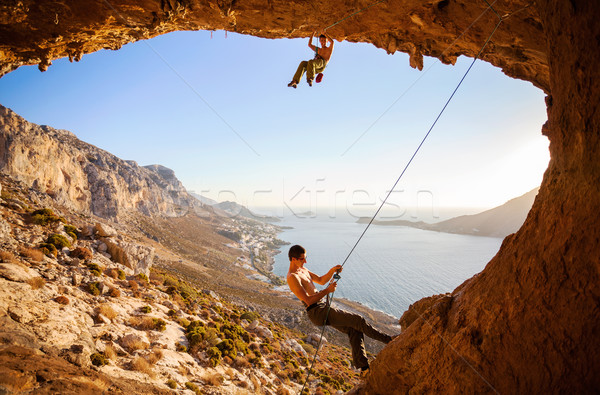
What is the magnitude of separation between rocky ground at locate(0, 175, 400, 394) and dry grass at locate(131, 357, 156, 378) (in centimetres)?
3

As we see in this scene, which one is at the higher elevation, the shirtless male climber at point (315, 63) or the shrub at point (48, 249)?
the shirtless male climber at point (315, 63)

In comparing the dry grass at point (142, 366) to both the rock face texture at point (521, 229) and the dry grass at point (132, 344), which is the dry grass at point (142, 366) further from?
the rock face texture at point (521, 229)

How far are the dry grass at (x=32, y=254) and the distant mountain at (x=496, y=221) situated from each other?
11702 cm

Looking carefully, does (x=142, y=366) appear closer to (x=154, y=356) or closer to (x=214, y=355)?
(x=154, y=356)

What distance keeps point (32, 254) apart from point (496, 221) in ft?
475

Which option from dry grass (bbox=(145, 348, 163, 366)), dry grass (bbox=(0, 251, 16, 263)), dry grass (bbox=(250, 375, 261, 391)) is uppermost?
dry grass (bbox=(0, 251, 16, 263))

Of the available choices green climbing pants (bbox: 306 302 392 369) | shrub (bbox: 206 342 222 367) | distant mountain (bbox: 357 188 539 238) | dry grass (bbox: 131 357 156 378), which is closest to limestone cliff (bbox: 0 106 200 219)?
shrub (bbox: 206 342 222 367)

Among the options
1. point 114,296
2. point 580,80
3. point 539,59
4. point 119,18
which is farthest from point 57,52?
point 539,59

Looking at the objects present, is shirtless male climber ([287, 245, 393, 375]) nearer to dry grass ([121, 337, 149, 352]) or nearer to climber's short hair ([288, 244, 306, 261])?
climber's short hair ([288, 244, 306, 261])

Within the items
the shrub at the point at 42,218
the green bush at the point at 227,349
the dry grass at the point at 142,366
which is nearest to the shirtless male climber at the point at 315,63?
the dry grass at the point at 142,366

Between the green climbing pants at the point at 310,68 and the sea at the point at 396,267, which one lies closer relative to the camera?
the green climbing pants at the point at 310,68

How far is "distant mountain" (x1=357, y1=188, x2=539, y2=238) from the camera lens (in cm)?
9838

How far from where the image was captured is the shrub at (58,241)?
10.4m

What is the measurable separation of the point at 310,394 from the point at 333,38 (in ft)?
60.6
